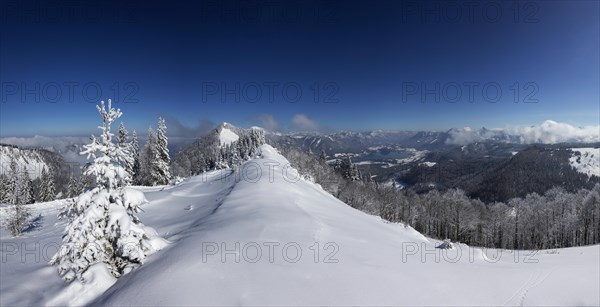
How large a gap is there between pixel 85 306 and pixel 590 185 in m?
259

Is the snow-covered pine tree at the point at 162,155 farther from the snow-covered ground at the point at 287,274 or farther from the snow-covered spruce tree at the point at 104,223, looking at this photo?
the snow-covered spruce tree at the point at 104,223

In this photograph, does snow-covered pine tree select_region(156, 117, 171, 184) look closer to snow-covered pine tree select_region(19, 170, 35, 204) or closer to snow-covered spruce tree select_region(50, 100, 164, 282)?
snow-covered pine tree select_region(19, 170, 35, 204)

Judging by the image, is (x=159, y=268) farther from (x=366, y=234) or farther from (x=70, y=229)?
(x=366, y=234)

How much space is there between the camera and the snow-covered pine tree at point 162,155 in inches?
2265

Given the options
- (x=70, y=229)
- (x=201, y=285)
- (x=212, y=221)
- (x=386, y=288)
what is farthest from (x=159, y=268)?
(x=386, y=288)

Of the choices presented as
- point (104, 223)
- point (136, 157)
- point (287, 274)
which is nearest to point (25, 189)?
point (136, 157)

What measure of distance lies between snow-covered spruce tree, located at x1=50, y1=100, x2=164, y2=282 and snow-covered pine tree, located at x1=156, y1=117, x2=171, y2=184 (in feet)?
161

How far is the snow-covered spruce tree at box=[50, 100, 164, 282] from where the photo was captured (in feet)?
34.7

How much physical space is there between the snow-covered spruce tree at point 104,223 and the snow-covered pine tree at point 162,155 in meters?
49.0

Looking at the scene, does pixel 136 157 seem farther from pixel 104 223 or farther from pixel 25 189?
pixel 104 223

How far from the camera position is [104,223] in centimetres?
1104

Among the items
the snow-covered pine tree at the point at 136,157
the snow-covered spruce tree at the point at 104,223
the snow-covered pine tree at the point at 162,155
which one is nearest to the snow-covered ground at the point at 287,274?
the snow-covered spruce tree at the point at 104,223

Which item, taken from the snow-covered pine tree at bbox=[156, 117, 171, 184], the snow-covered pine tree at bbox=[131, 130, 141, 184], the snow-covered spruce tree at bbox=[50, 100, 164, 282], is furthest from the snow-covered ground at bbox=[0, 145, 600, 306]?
the snow-covered pine tree at bbox=[131, 130, 141, 184]

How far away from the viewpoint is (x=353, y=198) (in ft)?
229
